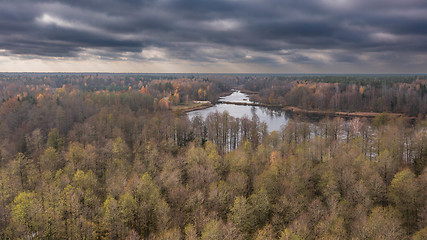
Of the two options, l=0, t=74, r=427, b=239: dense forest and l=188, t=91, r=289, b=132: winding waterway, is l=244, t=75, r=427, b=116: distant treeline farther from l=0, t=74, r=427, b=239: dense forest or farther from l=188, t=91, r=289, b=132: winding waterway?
l=0, t=74, r=427, b=239: dense forest

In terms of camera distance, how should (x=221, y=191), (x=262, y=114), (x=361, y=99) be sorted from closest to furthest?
(x=221, y=191), (x=262, y=114), (x=361, y=99)

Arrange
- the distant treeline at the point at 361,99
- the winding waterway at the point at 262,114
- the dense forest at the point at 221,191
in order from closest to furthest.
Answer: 1. the dense forest at the point at 221,191
2. the winding waterway at the point at 262,114
3. the distant treeline at the point at 361,99

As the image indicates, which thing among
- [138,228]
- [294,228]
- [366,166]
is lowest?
[138,228]

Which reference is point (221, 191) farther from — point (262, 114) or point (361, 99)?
point (361, 99)

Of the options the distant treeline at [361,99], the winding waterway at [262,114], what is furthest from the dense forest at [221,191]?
the distant treeline at [361,99]

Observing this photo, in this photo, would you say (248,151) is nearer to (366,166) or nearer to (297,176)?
(297,176)

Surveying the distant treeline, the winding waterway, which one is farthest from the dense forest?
the distant treeline

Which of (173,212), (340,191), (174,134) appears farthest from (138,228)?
(174,134)

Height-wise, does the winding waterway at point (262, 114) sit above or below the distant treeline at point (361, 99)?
below

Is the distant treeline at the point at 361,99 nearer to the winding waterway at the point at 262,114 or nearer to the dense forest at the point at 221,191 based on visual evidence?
the winding waterway at the point at 262,114

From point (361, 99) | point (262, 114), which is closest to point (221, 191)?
point (262, 114)

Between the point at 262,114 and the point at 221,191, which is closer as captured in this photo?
the point at 221,191
